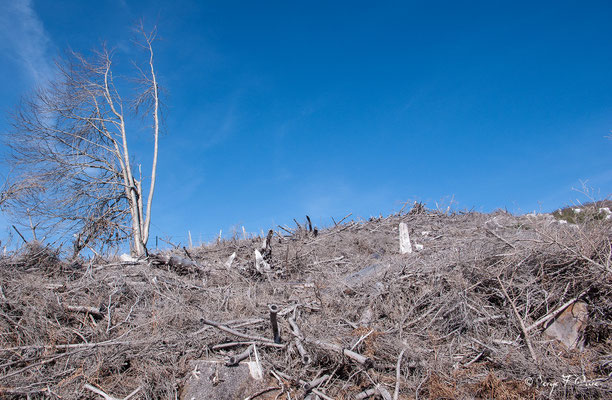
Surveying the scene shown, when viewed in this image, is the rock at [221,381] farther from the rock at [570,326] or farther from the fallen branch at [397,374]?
the rock at [570,326]

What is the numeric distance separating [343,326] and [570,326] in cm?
298

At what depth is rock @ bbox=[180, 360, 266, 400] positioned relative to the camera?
464 centimetres

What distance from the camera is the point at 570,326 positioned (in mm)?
5121

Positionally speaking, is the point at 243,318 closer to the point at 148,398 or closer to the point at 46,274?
the point at 148,398

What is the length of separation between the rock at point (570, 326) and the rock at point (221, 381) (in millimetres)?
3837

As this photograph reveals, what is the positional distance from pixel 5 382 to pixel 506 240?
7.23m

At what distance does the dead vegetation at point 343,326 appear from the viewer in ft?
15.1

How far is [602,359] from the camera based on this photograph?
4.62 meters

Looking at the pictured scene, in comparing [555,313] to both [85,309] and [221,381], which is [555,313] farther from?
[85,309]

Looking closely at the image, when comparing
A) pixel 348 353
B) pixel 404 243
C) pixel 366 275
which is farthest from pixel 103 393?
pixel 404 243

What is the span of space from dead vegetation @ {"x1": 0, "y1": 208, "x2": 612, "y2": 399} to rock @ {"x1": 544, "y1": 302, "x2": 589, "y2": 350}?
0.10 metres

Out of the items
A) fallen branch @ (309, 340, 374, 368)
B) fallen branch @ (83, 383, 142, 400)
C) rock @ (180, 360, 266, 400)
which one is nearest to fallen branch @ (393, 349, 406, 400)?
fallen branch @ (309, 340, 374, 368)

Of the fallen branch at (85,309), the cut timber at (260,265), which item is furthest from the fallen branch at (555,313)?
the fallen branch at (85,309)

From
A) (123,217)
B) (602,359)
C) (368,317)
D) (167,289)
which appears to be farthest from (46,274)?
(123,217)
